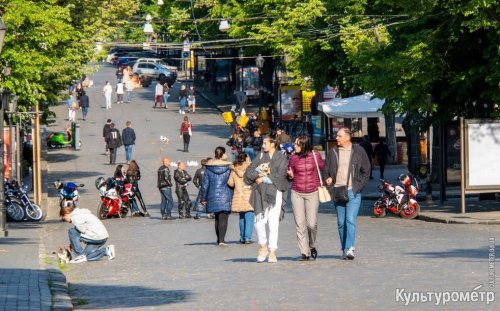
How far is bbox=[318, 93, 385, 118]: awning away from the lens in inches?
1769

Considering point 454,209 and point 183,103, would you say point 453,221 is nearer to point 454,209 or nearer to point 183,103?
point 454,209

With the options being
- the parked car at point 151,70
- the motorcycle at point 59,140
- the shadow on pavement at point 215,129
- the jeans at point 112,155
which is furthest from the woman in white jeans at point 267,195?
the parked car at point 151,70

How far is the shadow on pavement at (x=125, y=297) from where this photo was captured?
15.0 m

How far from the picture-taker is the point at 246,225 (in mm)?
23031

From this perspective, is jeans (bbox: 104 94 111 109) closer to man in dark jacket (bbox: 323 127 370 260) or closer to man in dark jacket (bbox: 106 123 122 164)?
man in dark jacket (bbox: 106 123 122 164)

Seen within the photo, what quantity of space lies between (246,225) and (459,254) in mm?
4383

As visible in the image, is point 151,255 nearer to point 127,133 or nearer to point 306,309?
point 306,309

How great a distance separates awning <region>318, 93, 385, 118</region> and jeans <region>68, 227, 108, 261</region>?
24599mm


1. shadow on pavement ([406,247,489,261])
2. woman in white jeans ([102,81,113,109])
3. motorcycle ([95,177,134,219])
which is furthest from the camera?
woman in white jeans ([102,81,113,109])

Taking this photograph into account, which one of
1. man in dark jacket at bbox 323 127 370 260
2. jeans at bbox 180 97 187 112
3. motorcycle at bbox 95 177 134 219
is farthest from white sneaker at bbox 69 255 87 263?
jeans at bbox 180 97 187 112

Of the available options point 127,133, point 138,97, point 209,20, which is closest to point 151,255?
point 127,133

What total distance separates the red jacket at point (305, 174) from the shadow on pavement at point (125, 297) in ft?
10.5

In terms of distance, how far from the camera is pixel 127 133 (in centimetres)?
5319

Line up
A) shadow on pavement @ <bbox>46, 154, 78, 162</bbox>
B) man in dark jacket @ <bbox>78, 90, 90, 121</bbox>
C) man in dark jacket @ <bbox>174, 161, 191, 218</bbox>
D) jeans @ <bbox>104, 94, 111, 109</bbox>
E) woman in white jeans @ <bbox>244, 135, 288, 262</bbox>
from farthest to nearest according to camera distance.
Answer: jeans @ <bbox>104, 94, 111, 109</bbox> → man in dark jacket @ <bbox>78, 90, 90, 121</bbox> → shadow on pavement @ <bbox>46, 154, 78, 162</bbox> → man in dark jacket @ <bbox>174, 161, 191, 218</bbox> → woman in white jeans @ <bbox>244, 135, 288, 262</bbox>
